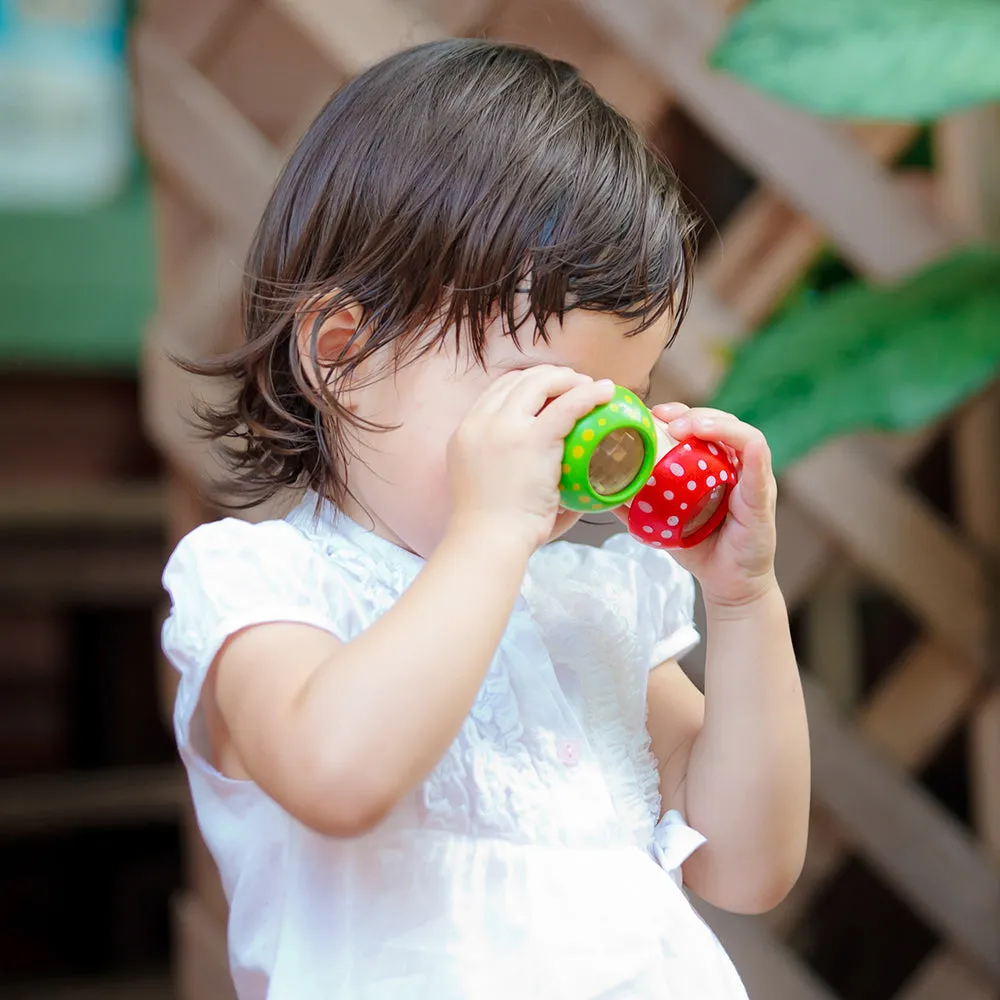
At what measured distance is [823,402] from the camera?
961 millimetres

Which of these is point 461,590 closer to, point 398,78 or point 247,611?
point 247,611

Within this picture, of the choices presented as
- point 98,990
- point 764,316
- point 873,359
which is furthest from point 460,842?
point 98,990

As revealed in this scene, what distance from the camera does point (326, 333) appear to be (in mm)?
607

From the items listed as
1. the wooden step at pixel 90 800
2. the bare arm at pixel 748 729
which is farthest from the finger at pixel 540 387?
the wooden step at pixel 90 800

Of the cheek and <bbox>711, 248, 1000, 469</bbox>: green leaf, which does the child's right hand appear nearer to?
the cheek

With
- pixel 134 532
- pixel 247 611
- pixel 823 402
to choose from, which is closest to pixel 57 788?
pixel 134 532

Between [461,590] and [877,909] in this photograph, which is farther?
[877,909]

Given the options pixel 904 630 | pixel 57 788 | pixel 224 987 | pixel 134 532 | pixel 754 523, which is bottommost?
pixel 57 788

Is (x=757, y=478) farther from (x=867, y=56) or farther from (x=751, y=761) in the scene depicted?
(x=867, y=56)

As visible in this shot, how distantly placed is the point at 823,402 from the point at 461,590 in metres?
0.53

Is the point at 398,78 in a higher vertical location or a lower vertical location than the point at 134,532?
higher

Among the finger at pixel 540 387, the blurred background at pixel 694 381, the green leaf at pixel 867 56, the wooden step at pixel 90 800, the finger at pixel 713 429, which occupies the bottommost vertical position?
the wooden step at pixel 90 800

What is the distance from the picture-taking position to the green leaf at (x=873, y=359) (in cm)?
96

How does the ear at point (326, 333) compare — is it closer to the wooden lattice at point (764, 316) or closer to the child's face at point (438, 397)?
the child's face at point (438, 397)
